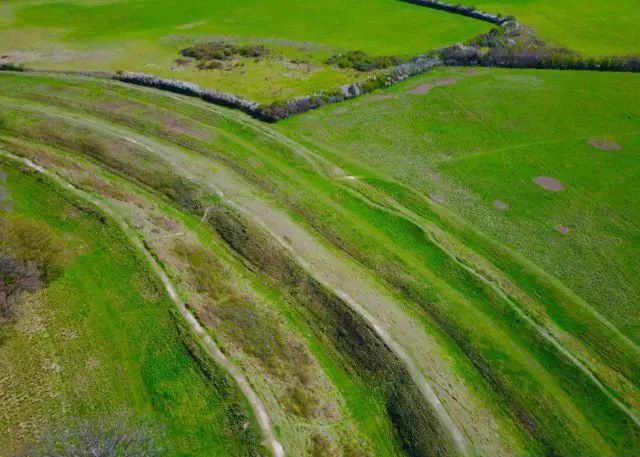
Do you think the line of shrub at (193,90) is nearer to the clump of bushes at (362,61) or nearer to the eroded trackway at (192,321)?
the clump of bushes at (362,61)

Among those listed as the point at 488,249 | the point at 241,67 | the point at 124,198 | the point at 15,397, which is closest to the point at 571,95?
the point at 488,249

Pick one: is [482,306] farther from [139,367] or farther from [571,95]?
[571,95]

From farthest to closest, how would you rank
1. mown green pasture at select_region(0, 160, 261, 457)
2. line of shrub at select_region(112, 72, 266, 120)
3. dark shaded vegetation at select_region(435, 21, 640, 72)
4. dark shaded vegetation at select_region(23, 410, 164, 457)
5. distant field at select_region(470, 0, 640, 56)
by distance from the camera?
distant field at select_region(470, 0, 640, 56) < dark shaded vegetation at select_region(435, 21, 640, 72) < line of shrub at select_region(112, 72, 266, 120) < mown green pasture at select_region(0, 160, 261, 457) < dark shaded vegetation at select_region(23, 410, 164, 457)

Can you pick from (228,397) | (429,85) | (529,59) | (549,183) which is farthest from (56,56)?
(549,183)

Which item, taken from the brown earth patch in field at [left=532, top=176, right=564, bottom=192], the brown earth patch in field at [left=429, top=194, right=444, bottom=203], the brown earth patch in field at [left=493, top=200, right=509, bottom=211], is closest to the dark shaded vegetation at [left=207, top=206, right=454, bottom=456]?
the brown earth patch in field at [left=429, top=194, right=444, bottom=203]

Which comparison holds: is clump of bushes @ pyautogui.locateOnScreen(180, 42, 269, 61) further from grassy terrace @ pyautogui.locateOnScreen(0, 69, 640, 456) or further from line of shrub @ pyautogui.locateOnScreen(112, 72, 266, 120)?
grassy terrace @ pyautogui.locateOnScreen(0, 69, 640, 456)

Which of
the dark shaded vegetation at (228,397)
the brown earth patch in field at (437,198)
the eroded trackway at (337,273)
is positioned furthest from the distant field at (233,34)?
the dark shaded vegetation at (228,397)
